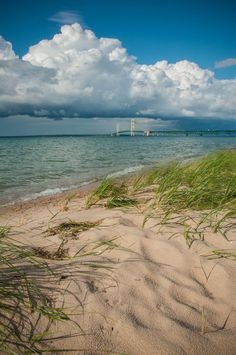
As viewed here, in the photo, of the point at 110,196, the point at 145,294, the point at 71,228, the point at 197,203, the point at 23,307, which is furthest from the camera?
the point at 110,196

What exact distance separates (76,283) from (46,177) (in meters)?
9.34

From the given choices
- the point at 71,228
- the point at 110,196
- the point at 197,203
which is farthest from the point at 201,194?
the point at 71,228

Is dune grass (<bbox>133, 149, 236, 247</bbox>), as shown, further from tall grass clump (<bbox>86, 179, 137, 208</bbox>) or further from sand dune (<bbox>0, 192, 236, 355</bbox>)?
tall grass clump (<bbox>86, 179, 137, 208</bbox>)

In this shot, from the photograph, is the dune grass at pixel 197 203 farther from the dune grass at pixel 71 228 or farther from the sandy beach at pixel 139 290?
the dune grass at pixel 71 228

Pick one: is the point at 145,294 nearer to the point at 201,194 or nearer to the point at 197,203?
the point at 197,203

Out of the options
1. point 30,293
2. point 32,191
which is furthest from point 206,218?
point 32,191

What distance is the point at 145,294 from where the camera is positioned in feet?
6.86

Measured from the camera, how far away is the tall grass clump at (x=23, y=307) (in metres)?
1.54

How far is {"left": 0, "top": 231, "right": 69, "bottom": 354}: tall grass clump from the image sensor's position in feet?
5.06

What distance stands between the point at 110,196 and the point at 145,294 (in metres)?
3.15

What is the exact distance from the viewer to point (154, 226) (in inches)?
135

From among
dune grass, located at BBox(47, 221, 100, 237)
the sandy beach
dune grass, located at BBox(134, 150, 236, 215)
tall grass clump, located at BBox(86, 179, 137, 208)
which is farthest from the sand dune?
tall grass clump, located at BBox(86, 179, 137, 208)

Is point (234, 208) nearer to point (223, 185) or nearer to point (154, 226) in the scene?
point (223, 185)

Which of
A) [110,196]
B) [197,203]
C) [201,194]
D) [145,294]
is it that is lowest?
[145,294]
